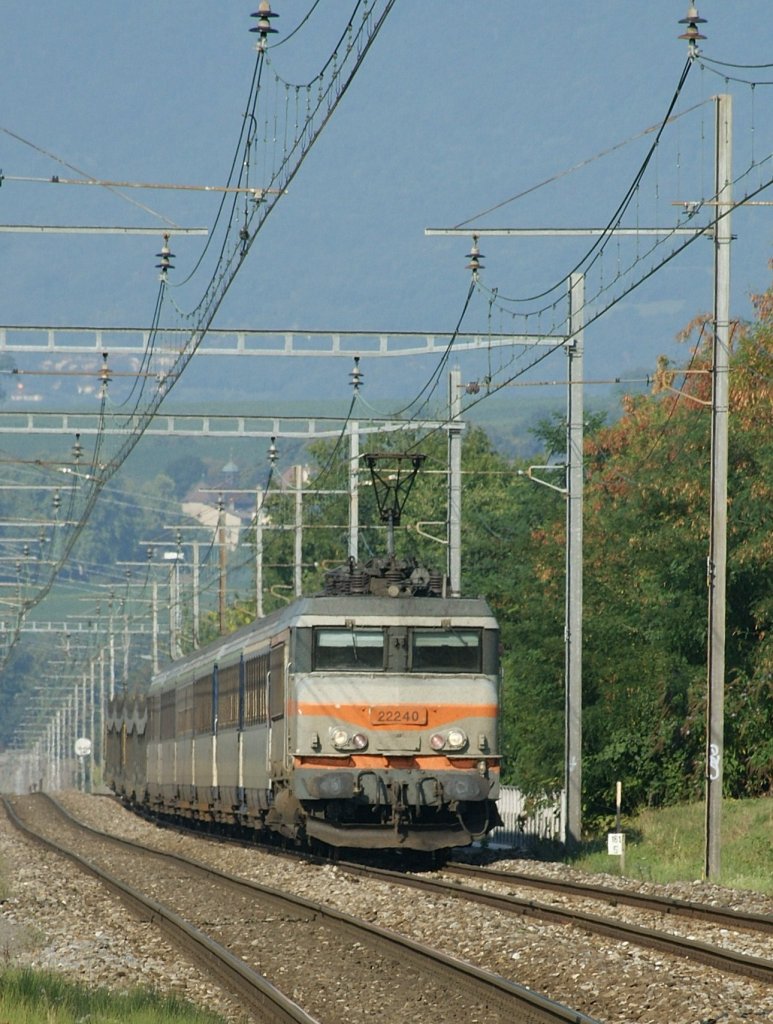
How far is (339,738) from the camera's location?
24.9 m

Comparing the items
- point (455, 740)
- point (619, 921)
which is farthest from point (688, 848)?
point (619, 921)

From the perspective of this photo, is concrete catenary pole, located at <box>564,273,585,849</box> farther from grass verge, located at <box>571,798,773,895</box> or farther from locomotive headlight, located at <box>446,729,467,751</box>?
locomotive headlight, located at <box>446,729,467,751</box>

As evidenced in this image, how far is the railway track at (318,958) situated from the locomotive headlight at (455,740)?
3.14 meters

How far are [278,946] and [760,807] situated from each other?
17.0m

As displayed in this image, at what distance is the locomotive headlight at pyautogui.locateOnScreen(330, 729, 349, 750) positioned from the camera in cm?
2486

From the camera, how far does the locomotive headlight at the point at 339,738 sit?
81.6 ft

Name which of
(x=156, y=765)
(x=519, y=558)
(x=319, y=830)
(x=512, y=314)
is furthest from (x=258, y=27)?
(x=156, y=765)

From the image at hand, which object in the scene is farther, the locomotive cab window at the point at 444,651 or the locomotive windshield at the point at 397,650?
the locomotive cab window at the point at 444,651

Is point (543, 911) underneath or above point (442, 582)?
underneath

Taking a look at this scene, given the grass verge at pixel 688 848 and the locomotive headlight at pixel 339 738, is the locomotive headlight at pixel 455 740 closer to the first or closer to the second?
the locomotive headlight at pixel 339 738

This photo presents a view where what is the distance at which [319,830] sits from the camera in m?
25.4

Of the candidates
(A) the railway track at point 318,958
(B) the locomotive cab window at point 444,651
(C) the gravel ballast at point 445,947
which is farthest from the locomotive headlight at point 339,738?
(A) the railway track at point 318,958

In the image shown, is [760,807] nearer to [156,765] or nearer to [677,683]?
[677,683]

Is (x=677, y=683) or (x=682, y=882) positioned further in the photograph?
(x=677, y=683)
